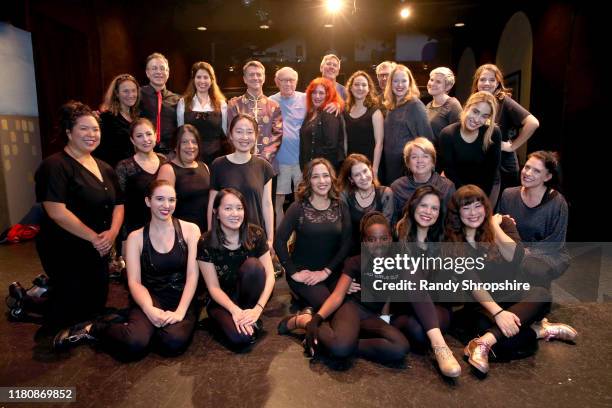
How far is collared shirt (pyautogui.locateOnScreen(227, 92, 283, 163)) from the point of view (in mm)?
3551

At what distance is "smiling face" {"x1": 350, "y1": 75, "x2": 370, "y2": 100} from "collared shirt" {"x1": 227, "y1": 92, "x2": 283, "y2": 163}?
2.11 feet

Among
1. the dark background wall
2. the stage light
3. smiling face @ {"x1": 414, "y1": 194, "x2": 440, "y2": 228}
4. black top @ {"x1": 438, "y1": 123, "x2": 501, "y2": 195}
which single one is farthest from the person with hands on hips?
the stage light

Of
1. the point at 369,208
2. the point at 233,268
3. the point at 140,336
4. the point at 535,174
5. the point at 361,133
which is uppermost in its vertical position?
the point at 361,133

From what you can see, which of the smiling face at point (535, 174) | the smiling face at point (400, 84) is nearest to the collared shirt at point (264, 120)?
the smiling face at point (400, 84)

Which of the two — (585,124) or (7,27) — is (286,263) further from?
(7,27)

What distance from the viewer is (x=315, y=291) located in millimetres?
2652

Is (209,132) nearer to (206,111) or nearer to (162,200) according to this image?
(206,111)

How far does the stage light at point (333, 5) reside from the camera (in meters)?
7.54

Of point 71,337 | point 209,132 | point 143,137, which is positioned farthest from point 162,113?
point 71,337

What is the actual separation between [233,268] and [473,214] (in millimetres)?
1423

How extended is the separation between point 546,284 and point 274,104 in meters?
2.37

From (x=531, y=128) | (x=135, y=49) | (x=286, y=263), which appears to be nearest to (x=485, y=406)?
(x=286, y=263)

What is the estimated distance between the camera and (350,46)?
857 centimetres

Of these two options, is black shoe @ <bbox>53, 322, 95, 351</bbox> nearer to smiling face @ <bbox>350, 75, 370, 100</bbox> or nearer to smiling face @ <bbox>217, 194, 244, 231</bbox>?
smiling face @ <bbox>217, 194, 244, 231</bbox>
